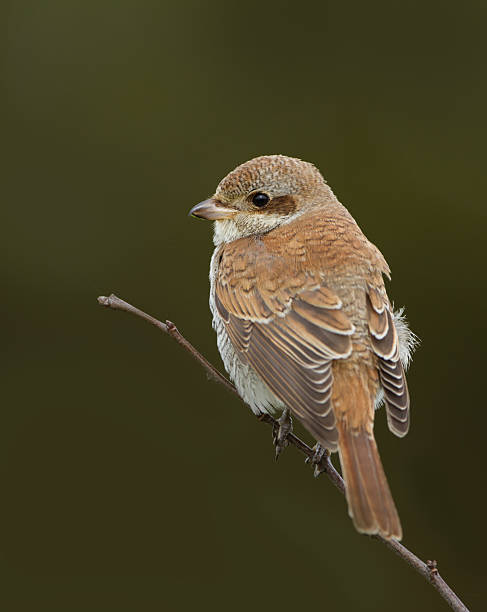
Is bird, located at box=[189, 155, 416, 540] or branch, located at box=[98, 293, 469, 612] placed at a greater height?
bird, located at box=[189, 155, 416, 540]

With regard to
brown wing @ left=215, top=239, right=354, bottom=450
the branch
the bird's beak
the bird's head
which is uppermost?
the bird's head

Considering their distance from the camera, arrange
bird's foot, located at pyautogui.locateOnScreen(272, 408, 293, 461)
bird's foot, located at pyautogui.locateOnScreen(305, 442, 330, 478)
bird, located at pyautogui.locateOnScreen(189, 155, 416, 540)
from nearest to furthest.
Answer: bird, located at pyautogui.locateOnScreen(189, 155, 416, 540), bird's foot, located at pyautogui.locateOnScreen(305, 442, 330, 478), bird's foot, located at pyautogui.locateOnScreen(272, 408, 293, 461)

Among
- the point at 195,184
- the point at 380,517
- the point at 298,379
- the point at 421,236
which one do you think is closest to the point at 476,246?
the point at 421,236

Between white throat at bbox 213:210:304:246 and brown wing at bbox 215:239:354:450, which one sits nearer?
brown wing at bbox 215:239:354:450

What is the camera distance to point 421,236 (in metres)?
5.41

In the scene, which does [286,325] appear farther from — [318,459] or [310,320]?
[318,459]

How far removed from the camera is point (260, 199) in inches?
156

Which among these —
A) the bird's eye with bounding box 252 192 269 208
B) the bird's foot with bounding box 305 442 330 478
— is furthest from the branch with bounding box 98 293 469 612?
the bird's eye with bounding box 252 192 269 208

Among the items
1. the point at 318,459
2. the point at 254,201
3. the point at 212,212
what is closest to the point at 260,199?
the point at 254,201

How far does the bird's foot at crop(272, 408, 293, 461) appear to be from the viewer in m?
3.53

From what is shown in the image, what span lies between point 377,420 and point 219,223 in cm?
168

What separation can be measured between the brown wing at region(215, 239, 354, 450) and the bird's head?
123 millimetres

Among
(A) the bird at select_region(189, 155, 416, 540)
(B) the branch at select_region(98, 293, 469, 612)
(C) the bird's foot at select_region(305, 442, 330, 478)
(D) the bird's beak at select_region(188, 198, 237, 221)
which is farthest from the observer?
(D) the bird's beak at select_region(188, 198, 237, 221)

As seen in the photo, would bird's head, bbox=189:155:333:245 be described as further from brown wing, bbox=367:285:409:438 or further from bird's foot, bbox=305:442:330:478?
bird's foot, bbox=305:442:330:478
